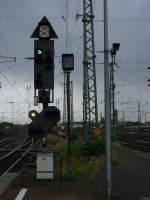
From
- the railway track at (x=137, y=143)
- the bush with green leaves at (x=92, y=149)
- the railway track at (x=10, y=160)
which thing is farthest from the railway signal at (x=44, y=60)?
the railway track at (x=137, y=143)

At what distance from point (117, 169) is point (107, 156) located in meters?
7.59

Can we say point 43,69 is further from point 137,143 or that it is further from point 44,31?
point 137,143

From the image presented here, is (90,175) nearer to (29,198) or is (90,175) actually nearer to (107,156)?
(107,156)

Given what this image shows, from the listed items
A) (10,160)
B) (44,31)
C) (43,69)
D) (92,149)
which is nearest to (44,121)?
(43,69)

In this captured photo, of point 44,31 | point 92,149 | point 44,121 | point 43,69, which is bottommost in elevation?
point 92,149

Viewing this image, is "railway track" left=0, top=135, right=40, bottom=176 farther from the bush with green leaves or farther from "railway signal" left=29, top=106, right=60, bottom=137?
"railway signal" left=29, top=106, right=60, bottom=137

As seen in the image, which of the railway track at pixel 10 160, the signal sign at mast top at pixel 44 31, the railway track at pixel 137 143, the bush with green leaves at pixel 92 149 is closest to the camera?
the signal sign at mast top at pixel 44 31

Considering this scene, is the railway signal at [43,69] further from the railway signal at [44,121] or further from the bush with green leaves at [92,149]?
the bush with green leaves at [92,149]

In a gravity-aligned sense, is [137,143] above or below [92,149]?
above

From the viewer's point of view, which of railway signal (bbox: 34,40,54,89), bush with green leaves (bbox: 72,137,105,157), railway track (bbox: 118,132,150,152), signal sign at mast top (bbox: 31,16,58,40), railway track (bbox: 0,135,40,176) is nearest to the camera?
railway signal (bbox: 34,40,54,89)

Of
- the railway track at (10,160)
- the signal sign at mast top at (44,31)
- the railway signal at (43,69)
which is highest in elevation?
the signal sign at mast top at (44,31)

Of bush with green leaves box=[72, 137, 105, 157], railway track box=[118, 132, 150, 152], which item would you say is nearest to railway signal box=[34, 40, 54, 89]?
bush with green leaves box=[72, 137, 105, 157]

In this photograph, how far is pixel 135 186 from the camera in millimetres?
16625

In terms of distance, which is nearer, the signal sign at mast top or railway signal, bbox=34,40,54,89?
railway signal, bbox=34,40,54,89
